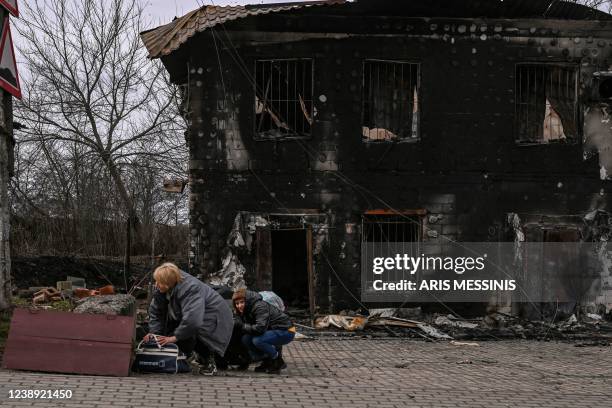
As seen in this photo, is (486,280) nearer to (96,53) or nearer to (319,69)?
(319,69)

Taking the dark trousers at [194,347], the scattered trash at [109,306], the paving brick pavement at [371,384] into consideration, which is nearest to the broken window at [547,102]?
the paving brick pavement at [371,384]

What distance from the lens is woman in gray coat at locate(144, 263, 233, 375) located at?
354 inches

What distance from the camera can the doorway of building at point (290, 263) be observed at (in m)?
21.6

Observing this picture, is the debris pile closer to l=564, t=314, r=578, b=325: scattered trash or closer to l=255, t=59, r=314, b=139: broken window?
l=564, t=314, r=578, b=325: scattered trash

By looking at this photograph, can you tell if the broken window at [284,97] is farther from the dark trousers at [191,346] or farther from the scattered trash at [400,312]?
the dark trousers at [191,346]

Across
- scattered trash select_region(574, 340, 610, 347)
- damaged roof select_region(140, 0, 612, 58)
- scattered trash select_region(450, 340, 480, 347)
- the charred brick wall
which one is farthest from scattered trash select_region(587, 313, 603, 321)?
damaged roof select_region(140, 0, 612, 58)

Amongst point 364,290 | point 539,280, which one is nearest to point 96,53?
point 364,290

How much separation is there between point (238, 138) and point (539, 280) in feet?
24.6

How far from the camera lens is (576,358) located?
13.6m

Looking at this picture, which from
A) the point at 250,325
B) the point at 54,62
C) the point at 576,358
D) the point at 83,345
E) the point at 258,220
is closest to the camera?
the point at 83,345

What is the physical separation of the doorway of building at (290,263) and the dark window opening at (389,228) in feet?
11.0

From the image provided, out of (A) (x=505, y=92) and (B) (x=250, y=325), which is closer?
(B) (x=250, y=325)

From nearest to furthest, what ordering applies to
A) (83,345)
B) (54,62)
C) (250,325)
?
1. (83,345)
2. (250,325)
3. (54,62)

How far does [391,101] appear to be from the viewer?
18.5 metres
